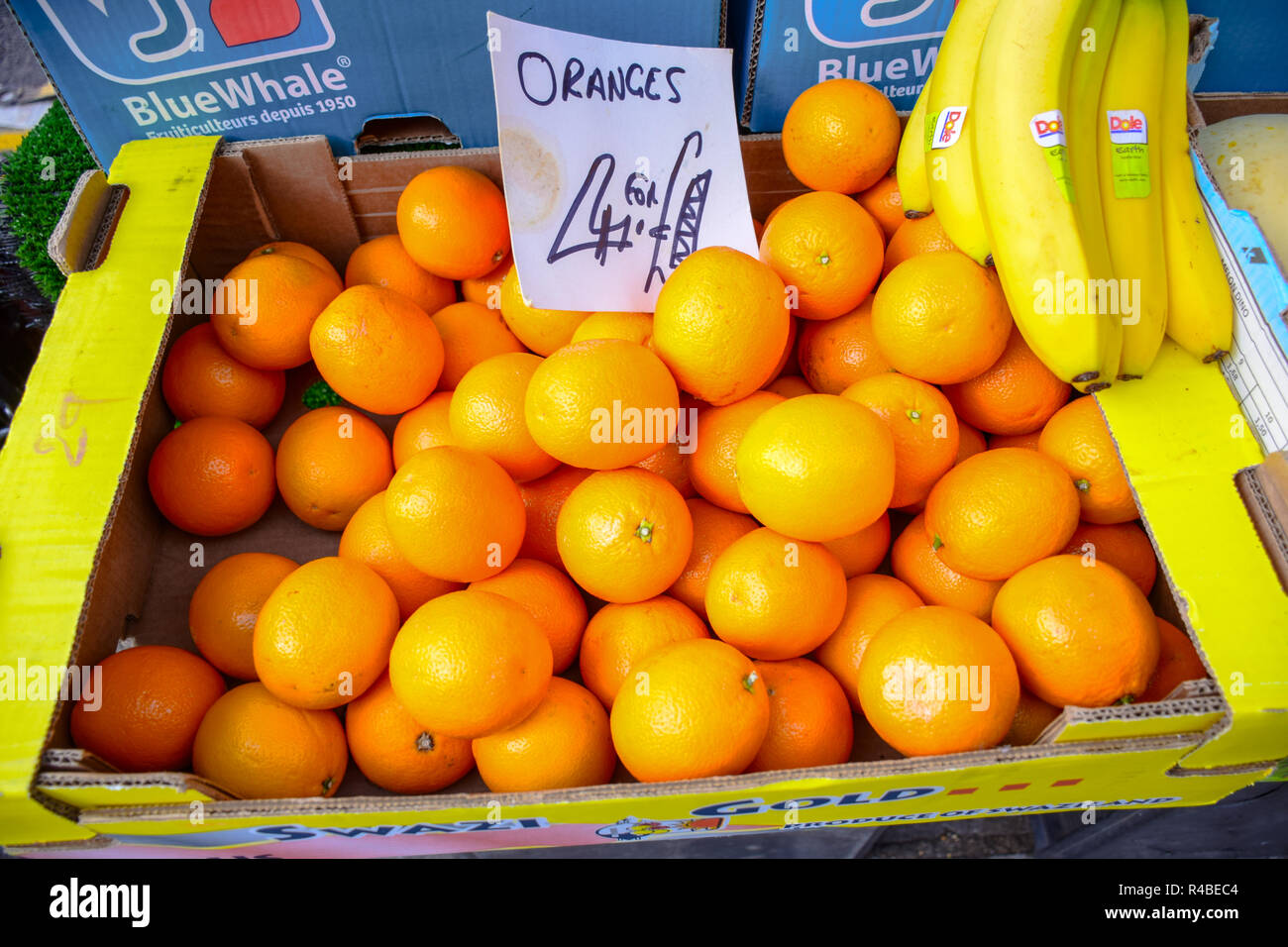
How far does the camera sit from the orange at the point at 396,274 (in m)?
1.59

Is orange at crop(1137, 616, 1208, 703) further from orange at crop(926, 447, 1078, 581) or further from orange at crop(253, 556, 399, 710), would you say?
orange at crop(253, 556, 399, 710)

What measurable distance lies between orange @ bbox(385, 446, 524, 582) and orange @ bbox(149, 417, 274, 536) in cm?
40

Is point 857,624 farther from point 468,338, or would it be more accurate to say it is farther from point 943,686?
point 468,338

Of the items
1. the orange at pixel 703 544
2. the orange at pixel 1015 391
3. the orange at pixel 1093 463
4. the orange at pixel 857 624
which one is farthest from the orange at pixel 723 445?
the orange at pixel 1093 463

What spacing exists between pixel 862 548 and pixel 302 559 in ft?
3.28

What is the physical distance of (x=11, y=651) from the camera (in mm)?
1016

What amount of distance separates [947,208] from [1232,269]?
439 millimetres

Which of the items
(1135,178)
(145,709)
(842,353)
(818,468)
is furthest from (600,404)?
(1135,178)

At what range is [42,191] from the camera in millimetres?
1878

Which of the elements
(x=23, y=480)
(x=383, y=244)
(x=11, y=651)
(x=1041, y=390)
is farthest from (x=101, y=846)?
(x=1041, y=390)

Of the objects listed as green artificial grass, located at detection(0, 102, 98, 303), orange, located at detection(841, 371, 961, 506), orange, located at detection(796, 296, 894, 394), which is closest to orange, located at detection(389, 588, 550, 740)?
orange, located at detection(841, 371, 961, 506)

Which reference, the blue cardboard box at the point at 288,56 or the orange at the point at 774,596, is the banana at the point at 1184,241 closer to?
the orange at the point at 774,596

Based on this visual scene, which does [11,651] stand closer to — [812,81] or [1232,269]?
[812,81]

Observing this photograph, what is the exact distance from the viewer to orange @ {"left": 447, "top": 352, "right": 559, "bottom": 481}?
1253mm
